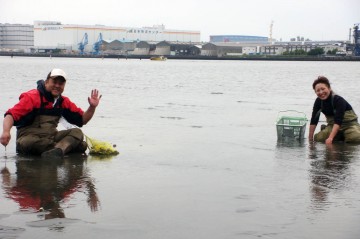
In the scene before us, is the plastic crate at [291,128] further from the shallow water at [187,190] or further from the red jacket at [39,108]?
the red jacket at [39,108]

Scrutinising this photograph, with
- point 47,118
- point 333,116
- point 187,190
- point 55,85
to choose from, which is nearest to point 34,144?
point 47,118

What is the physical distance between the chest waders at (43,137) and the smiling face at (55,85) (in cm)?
39

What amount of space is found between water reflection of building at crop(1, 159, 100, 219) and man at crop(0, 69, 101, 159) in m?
0.39

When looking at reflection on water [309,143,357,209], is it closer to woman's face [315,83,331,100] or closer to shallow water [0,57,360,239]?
shallow water [0,57,360,239]

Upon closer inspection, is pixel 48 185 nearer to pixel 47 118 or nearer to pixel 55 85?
pixel 55 85

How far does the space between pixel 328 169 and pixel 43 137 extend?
3908 millimetres

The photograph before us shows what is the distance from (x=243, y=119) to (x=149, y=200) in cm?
887

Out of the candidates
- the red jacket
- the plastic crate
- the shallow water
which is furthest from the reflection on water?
the red jacket

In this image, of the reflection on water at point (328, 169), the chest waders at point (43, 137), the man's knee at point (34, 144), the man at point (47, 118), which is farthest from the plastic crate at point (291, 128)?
the man's knee at point (34, 144)

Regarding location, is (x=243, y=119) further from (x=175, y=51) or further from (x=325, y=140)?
(x=175, y=51)

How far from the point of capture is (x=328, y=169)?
7422 mm

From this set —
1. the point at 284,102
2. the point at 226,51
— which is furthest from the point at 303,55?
the point at 284,102

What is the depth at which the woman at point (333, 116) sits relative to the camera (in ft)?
31.2

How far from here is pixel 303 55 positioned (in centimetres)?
16588
